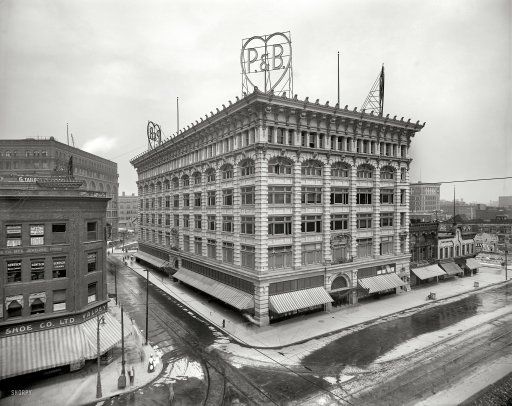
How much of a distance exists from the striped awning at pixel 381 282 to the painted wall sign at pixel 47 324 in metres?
27.9

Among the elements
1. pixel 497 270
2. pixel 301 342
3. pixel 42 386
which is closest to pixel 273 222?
pixel 301 342

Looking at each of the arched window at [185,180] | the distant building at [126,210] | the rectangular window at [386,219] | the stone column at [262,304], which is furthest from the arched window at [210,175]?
the distant building at [126,210]

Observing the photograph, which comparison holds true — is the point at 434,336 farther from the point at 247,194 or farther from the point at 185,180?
the point at 185,180

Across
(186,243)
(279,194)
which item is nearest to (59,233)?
(279,194)

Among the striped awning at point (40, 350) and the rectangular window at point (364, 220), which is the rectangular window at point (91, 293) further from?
the rectangular window at point (364, 220)

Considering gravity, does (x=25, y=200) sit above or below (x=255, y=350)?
above

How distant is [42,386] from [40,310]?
16.2 ft

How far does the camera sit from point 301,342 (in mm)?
26922

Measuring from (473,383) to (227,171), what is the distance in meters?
28.1

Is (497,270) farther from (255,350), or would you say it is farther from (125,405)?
(125,405)

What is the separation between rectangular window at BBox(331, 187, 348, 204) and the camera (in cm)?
3644

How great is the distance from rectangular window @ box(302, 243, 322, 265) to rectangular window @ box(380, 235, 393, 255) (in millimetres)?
10768

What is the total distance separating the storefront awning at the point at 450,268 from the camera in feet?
167

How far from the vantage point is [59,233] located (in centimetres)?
2419
